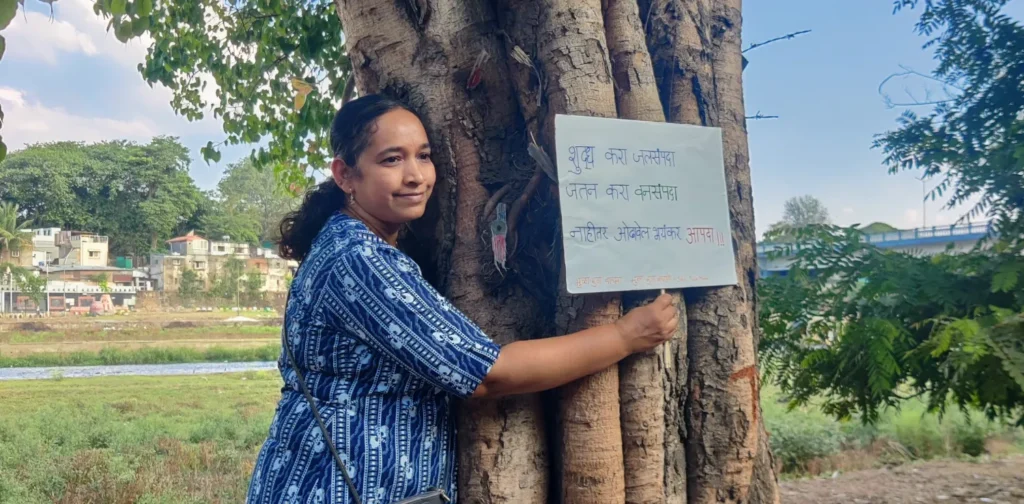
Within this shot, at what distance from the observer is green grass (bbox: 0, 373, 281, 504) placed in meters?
5.09

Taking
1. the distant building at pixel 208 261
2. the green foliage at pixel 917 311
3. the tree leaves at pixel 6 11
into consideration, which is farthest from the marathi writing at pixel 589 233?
the distant building at pixel 208 261

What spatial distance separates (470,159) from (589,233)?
37 cm

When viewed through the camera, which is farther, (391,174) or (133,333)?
(133,333)

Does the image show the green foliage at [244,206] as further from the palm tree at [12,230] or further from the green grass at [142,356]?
the palm tree at [12,230]

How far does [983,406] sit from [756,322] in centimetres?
240

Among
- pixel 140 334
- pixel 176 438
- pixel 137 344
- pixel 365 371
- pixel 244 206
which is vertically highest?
pixel 244 206

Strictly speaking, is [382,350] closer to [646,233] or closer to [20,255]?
[646,233]

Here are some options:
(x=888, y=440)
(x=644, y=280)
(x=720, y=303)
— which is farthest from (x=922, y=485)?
(x=644, y=280)

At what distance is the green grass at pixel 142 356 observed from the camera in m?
6.58

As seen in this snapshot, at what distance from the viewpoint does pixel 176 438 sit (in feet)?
20.2

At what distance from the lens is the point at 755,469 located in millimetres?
1781

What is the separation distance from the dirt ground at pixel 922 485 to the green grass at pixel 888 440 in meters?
0.46

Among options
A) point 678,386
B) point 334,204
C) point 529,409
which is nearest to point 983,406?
point 678,386

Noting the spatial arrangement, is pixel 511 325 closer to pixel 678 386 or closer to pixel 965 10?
pixel 678 386
